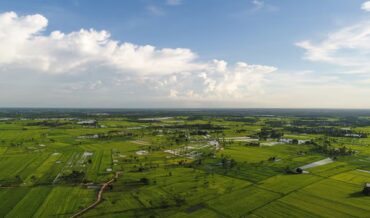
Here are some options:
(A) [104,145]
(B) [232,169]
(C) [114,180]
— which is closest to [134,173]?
(C) [114,180]

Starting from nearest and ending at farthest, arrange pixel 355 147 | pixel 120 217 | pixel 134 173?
pixel 120 217
pixel 134 173
pixel 355 147

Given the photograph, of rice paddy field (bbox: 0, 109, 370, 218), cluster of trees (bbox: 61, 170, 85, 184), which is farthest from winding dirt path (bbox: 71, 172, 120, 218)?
cluster of trees (bbox: 61, 170, 85, 184)

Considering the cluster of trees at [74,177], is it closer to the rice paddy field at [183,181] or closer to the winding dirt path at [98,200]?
the rice paddy field at [183,181]

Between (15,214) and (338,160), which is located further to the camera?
(338,160)

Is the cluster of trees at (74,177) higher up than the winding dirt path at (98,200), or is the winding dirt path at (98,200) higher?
the cluster of trees at (74,177)

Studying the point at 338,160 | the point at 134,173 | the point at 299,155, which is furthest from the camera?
the point at 299,155

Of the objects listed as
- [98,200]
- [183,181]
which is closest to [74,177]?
[98,200]

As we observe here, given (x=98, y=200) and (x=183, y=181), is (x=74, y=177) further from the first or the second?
(x=183, y=181)

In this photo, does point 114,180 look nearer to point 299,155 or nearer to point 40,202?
point 40,202

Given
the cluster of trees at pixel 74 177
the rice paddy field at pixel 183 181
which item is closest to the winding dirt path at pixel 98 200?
the rice paddy field at pixel 183 181
